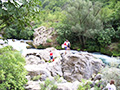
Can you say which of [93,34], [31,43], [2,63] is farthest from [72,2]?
[2,63]

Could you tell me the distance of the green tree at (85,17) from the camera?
16812 millimetres

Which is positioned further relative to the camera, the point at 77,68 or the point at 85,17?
the point at 85,17

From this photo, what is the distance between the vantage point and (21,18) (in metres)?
1.83

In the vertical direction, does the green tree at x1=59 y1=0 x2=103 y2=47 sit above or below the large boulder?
above

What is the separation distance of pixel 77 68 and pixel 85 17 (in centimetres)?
1058

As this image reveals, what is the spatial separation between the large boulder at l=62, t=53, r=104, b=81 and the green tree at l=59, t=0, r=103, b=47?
7.52 metres

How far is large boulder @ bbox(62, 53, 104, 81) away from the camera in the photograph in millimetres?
8984

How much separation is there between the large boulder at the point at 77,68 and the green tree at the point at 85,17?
24.7 ft

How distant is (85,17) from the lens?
1750cm

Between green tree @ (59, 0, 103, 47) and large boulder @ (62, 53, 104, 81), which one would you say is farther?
green tree @ (59, 0, 103, 47)

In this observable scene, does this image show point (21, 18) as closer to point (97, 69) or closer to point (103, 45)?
point (97, 69)

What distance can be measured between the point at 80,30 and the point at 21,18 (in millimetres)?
15875

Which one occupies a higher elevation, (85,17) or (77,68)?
(85,17)

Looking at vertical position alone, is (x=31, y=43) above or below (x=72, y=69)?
above
